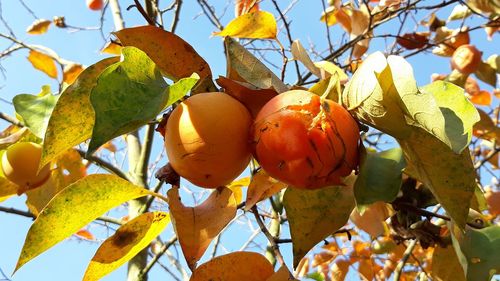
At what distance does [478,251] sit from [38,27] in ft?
8.12

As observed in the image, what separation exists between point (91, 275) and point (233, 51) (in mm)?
380

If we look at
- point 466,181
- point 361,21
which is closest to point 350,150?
point 466,181

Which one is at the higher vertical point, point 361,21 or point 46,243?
point 46,243

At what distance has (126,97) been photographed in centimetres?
50

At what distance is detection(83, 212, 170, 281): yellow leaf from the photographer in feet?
2.49

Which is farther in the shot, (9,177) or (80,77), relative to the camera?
(9,177)

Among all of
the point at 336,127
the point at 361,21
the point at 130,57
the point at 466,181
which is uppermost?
the point at 130,57

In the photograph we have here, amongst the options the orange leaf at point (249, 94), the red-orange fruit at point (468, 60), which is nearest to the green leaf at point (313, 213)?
the orange leaf at point (249, 94)

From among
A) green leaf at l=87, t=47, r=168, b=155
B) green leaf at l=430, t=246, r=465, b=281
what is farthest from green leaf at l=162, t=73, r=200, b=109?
green leaf at l=430, t=246, r=465, b=281

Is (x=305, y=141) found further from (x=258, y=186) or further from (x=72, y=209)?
(x=72, y=209)

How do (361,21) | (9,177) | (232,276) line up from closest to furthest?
(232,276), (9,177), (361,21)

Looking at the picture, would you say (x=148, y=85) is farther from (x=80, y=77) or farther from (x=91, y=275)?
(x=91, y=275)

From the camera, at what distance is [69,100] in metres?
0.58

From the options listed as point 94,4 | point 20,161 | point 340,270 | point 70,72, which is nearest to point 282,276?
point 20,161
